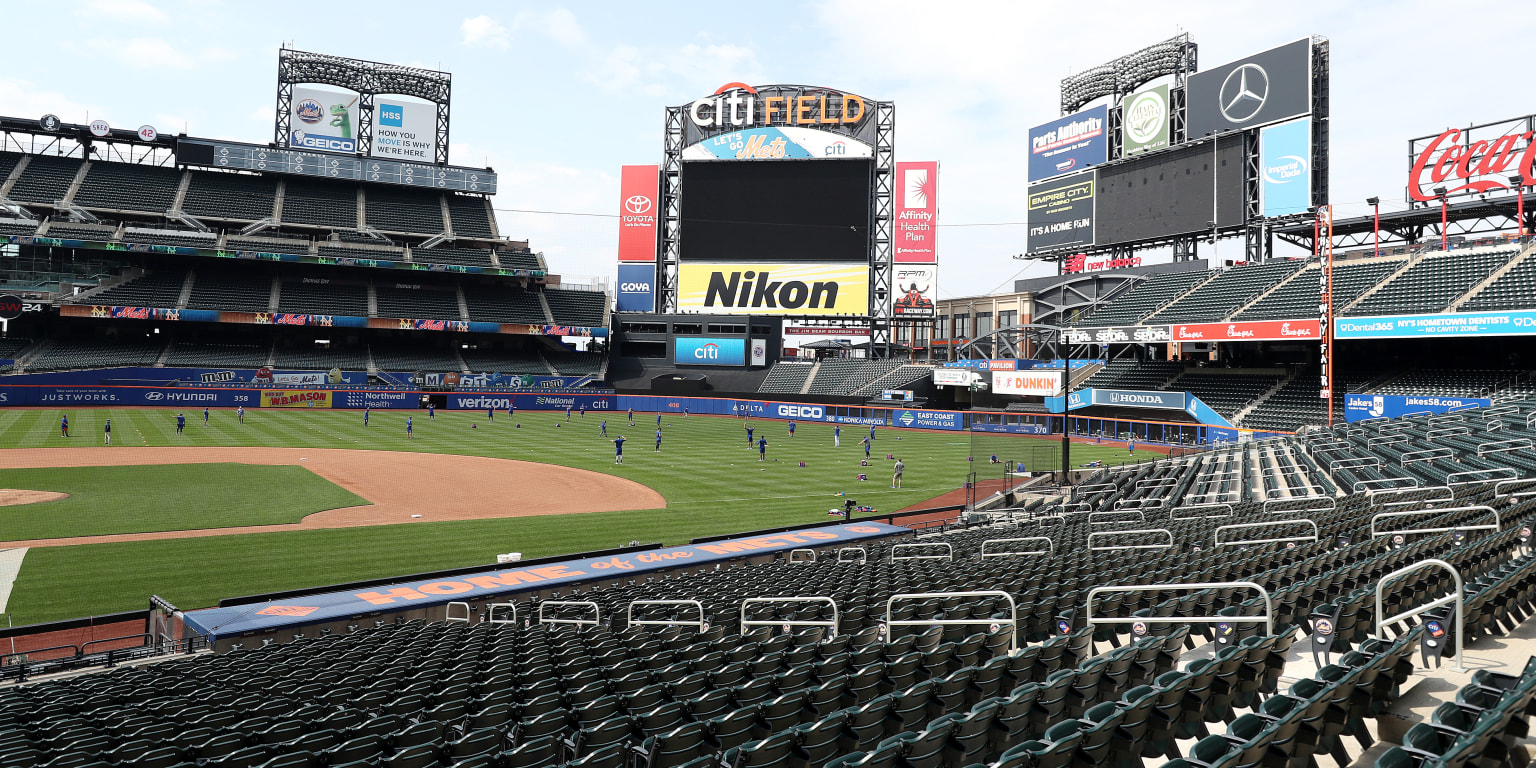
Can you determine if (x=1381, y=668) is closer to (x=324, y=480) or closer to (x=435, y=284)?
(x=324, y=480)

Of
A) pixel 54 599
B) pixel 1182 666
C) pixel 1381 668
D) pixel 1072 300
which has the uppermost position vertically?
pixel 1072 300

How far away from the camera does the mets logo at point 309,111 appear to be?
76062mm

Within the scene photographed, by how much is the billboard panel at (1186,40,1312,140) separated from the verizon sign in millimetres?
15403

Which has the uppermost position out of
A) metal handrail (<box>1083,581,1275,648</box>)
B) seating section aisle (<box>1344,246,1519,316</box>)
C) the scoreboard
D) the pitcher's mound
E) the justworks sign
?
the scoreboard

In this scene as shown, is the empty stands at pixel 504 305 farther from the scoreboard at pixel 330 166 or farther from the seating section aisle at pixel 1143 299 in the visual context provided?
the seating section aisle at pixel 1143 299

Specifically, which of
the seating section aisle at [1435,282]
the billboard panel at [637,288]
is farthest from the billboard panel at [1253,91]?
the billboard panel at [637,288]

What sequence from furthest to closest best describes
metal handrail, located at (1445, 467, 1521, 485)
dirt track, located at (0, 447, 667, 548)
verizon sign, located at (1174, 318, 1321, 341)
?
verizon sign, located at (1174, 318, 1321, 341) → dirt track, located at (0, 447, 667, 548) → metal handrail, located at (1445, 467, 1521, 485)

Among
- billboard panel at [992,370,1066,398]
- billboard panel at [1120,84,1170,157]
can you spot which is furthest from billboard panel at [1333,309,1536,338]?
billboard panel at [1120,84,1170,157]

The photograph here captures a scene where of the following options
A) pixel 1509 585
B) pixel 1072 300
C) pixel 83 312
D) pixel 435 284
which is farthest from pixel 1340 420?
pixel 83 312

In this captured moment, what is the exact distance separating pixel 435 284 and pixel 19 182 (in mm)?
31458

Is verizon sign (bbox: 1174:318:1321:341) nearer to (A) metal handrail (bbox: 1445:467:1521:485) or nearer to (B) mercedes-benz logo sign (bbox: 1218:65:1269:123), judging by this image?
(B) mercedes-benz logo sign (bbox: 1218:65:1269:123)

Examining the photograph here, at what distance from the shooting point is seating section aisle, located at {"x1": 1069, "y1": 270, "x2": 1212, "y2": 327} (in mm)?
55125

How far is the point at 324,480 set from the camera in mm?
31016

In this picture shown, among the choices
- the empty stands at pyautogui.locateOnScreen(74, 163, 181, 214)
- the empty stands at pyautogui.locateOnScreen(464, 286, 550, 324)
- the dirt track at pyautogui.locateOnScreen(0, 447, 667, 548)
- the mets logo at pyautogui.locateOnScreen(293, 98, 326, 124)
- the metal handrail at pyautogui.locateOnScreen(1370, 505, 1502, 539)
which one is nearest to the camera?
the metal handrail at pyautogui.locateOnScreen(1370, 505, 1502, 539)
